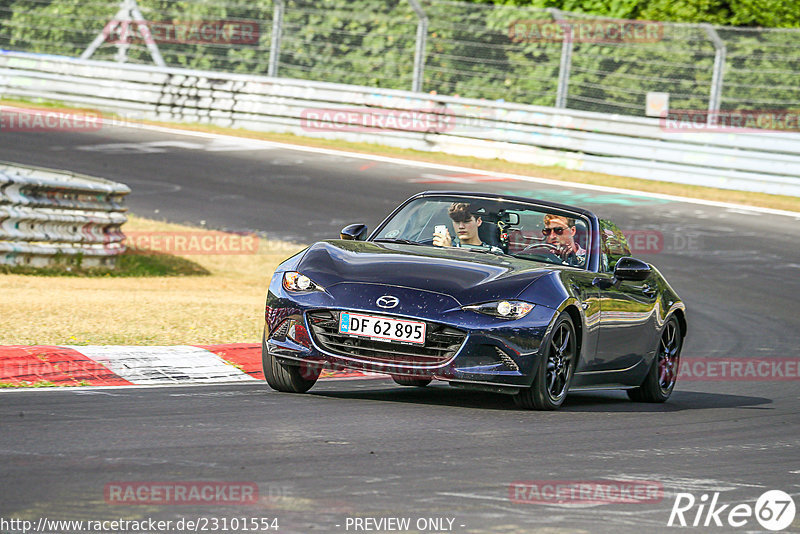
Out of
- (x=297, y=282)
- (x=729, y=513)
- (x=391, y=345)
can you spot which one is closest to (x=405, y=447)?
(x=391, y=345)

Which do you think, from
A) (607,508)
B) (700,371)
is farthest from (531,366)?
(700,371)

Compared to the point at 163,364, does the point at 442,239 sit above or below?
above

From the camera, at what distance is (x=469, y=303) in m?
7.78

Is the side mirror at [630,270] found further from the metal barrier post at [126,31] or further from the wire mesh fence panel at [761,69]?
the metal barrier post at [126,31]

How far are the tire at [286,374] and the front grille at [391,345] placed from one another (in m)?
0.48

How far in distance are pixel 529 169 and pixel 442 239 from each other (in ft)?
47.3

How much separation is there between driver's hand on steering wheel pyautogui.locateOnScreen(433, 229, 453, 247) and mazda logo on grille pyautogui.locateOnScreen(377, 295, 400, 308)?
4.38ft

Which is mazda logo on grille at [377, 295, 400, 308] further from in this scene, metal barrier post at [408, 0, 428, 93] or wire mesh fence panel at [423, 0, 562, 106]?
metal barrier post at [408, 0, 428, 93]

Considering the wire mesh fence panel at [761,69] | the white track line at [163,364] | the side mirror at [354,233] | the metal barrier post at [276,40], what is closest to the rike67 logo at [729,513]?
the side mirror at [354,233]

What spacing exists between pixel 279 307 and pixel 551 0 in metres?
20.2

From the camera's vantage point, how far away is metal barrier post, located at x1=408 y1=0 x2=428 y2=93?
2439cm

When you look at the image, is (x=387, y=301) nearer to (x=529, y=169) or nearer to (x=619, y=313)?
(x=619, y=313)

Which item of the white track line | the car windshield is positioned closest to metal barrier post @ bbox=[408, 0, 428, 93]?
the white track line

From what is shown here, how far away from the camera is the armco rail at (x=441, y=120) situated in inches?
856
